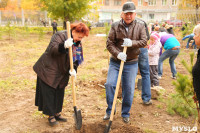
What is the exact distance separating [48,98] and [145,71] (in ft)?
6.12

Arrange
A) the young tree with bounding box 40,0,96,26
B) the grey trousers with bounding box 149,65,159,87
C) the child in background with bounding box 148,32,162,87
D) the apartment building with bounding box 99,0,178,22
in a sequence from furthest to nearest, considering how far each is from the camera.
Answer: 1. the apartment building with bounding box 99,0,178,22
2. the young tree with bounding box 40,0,96,26
3. the grey trousers with bounding box 149,65,159,87
4. the child in background with bounding box 148,32,162,87

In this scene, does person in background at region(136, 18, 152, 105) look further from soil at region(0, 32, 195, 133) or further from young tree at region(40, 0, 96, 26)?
young tree at region(40, 0, 96, 26)

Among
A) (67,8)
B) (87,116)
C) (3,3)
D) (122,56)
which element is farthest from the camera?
(3,3)

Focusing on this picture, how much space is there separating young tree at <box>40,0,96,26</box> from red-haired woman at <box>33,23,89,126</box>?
15824 millimetres

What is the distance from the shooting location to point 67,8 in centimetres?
1825

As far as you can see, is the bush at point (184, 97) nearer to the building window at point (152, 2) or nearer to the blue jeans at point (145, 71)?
the blue jeans at point (145, 71)

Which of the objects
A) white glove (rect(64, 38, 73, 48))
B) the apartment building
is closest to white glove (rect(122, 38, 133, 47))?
white glove (rect(64, 38, 73, 48))

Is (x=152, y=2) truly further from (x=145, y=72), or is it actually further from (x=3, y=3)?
(x=145, y=72)

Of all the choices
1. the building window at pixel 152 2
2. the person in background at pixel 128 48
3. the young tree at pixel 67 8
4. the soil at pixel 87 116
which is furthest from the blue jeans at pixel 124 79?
the building window at pixel 152 2

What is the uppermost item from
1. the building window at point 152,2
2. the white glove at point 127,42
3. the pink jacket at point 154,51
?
the building window at point 152,2

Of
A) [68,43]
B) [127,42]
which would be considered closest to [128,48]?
[127,42]

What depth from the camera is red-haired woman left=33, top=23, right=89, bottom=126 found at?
2939 millimetres

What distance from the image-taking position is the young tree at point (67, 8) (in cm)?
1808

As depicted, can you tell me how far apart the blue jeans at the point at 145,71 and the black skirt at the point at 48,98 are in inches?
62.3
